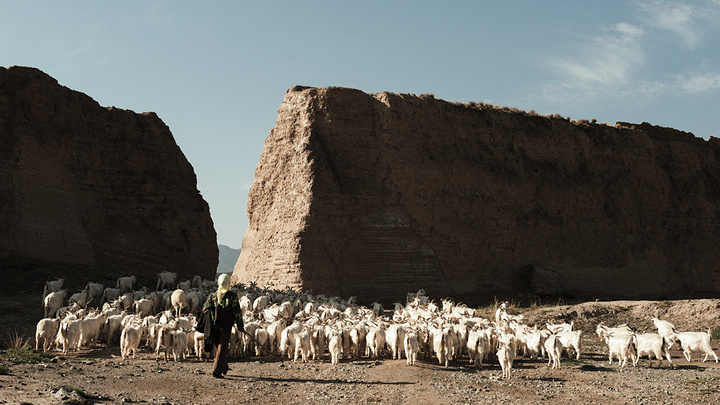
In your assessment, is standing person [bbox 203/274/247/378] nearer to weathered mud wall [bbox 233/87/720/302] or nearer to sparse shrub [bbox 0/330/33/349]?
sparse shrub [bbox 0/330/33/349]

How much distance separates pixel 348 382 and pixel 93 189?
21.3 m

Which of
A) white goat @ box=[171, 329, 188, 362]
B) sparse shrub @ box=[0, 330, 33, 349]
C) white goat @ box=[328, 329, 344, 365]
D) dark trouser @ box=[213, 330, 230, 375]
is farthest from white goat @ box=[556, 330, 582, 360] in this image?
sparse shrub @ box=[0, 330, 33, 349]

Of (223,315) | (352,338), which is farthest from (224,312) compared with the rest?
(352,338)

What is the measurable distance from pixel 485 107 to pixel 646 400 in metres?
26.4

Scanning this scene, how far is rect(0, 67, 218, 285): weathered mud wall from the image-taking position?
89.8 ft

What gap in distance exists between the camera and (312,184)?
1176 inches

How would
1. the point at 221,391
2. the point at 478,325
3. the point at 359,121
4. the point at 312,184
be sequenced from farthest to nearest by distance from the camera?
the point at 359,121, the point at 312,184, the point at 478,325, the point at 221,391

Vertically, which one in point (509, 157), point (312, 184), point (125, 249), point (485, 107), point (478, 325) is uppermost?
point (485, 107)

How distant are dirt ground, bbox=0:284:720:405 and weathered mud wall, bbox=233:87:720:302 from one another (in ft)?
47.4

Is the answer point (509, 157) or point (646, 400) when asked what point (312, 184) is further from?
point (646, 400)

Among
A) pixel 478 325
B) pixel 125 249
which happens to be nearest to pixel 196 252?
pixel 125 249

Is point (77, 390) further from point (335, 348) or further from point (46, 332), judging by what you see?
point (335, 348)

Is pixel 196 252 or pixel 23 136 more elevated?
pixel 23 136

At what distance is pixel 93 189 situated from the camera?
29922 millimetres
